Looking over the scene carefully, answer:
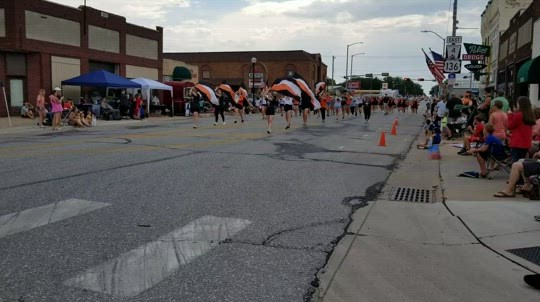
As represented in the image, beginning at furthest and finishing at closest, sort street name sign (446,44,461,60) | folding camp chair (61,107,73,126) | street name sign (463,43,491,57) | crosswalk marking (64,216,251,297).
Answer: street name sign (463,43,491,57)
folding camp chair (61,107,73,126)
street name sign (446,44,461,60)
crosswalk marking (64,216,251,297)

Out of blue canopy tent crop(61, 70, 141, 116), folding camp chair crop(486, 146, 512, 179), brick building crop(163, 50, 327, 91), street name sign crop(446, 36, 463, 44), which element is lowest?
folding camp chair crop(486, 146, 512, 179)

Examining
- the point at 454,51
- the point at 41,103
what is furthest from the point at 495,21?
the point at 41,103

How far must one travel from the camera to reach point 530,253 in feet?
18.1

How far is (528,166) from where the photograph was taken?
25.7 ft

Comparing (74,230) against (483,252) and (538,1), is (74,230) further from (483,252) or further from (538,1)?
(538,1)

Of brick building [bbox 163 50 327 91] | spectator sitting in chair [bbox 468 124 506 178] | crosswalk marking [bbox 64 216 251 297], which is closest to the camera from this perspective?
crosswalk marking [bbox 64 216 251 297]

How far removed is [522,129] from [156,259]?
23.9 ft

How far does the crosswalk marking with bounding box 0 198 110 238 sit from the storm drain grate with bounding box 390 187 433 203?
469cm

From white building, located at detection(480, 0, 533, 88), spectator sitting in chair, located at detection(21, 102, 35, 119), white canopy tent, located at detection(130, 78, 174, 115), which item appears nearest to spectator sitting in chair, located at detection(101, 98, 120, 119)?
white canopy tent, located at detection(130, 78, 174, 115)

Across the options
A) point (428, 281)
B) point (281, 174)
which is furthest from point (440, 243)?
point (281, 174)

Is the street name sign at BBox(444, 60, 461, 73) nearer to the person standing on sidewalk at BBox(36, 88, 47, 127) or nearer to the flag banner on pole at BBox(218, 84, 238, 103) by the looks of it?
the flag banner on pole at BBox(218, 84, 238, 103)

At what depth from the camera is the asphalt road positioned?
4398mm

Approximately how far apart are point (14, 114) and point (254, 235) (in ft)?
91.9

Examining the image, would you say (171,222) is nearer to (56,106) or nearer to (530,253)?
(530,253)
